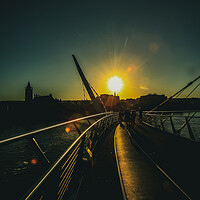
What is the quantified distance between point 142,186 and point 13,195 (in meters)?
13.0

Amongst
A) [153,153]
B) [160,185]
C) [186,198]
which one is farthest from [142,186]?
[153,153]

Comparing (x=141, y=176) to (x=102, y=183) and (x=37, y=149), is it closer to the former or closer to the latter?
(x=102, y=183)

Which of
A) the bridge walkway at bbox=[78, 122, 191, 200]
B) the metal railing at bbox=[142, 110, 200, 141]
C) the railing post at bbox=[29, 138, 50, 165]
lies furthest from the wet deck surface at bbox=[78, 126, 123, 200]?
the metal railing at bbox=[142, 110, 200, 141]

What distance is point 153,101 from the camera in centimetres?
12144

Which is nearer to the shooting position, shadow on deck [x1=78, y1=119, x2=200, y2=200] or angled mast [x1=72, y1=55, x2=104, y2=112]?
shadow on deck [x1=78, y1=119, x2=200, y2=200]

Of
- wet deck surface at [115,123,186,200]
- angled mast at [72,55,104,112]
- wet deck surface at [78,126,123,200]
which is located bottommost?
wet deck surface at [115,123,186,200]

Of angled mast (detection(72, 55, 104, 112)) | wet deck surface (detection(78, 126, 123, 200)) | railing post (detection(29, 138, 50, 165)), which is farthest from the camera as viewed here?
angled mast (detection(72, 55, 104, 112))

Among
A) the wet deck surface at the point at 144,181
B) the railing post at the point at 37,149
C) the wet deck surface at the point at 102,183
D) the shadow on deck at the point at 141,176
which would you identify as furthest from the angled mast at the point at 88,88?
the railing post at the point at 37,149

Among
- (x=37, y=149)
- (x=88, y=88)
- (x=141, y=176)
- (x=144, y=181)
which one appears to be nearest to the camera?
(x=37, y=149)

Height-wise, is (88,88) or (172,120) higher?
(88,88)

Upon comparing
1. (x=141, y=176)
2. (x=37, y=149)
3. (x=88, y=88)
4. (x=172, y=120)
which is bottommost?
(x=141, y=176)

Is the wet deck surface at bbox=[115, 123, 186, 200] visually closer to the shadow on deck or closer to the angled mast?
the shadow on deck

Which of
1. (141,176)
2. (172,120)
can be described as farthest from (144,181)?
(172,120)

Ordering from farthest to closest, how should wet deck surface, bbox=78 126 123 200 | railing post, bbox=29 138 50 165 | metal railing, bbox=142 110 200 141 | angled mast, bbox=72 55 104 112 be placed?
angled mast, bbox=72 55 104 112
metal railing, bbox=142 110 200 141
wet deck surface, bbox=78 126 123 200
railing post, bbox=29 138 50 165
